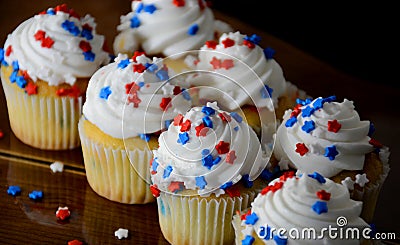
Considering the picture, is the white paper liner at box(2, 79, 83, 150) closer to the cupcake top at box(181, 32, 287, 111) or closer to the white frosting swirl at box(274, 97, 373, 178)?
the cupcake top at box(181, 32, 287, 111)

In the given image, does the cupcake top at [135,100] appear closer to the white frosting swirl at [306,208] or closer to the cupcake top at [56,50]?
the cupcake top at [56,50]

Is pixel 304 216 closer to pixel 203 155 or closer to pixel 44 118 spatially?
pixel 203 155

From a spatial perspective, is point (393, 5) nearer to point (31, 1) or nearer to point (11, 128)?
point (31, 1)
